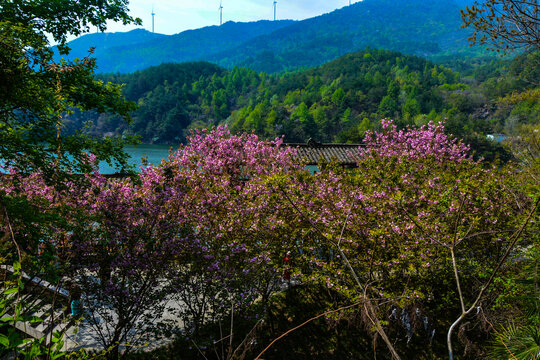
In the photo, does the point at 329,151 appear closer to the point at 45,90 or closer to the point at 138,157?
the point at 45,90

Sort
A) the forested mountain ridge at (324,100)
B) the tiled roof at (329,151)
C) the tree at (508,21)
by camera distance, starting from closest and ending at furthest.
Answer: the tree at (508,21) → the tiled roof at (329,151) → the forested mountain ridge at (324,100)

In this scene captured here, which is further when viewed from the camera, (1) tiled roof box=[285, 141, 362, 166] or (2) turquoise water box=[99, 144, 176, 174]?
(2) turquoise water box=[99, 144, 176, 174]

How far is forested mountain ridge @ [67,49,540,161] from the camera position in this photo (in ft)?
258

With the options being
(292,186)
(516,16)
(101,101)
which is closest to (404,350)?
(292,186)

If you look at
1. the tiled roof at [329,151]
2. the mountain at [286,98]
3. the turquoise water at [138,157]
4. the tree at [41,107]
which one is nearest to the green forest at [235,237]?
the tree at [41,107]

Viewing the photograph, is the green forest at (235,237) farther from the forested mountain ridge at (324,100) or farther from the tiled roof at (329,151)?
the forested mountain ridge at (324,100)

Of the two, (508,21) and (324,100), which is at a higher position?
(508,21)

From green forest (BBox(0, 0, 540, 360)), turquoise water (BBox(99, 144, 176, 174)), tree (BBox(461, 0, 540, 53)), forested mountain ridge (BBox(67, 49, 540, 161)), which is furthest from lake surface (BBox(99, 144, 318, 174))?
forested mountain ridge (BBox(67, 49, 540, 161))

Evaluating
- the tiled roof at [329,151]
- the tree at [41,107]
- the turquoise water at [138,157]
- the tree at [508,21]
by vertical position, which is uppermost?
the tree at [508,21]

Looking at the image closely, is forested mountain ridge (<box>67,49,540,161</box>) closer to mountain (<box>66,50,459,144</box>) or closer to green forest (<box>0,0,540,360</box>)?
mountain (<box>66,50,459,144</box>)

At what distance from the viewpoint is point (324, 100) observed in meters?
103

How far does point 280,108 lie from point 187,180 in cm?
9173

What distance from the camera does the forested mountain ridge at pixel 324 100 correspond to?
258 ft

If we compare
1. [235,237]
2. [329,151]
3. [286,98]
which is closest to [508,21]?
[235,237]
